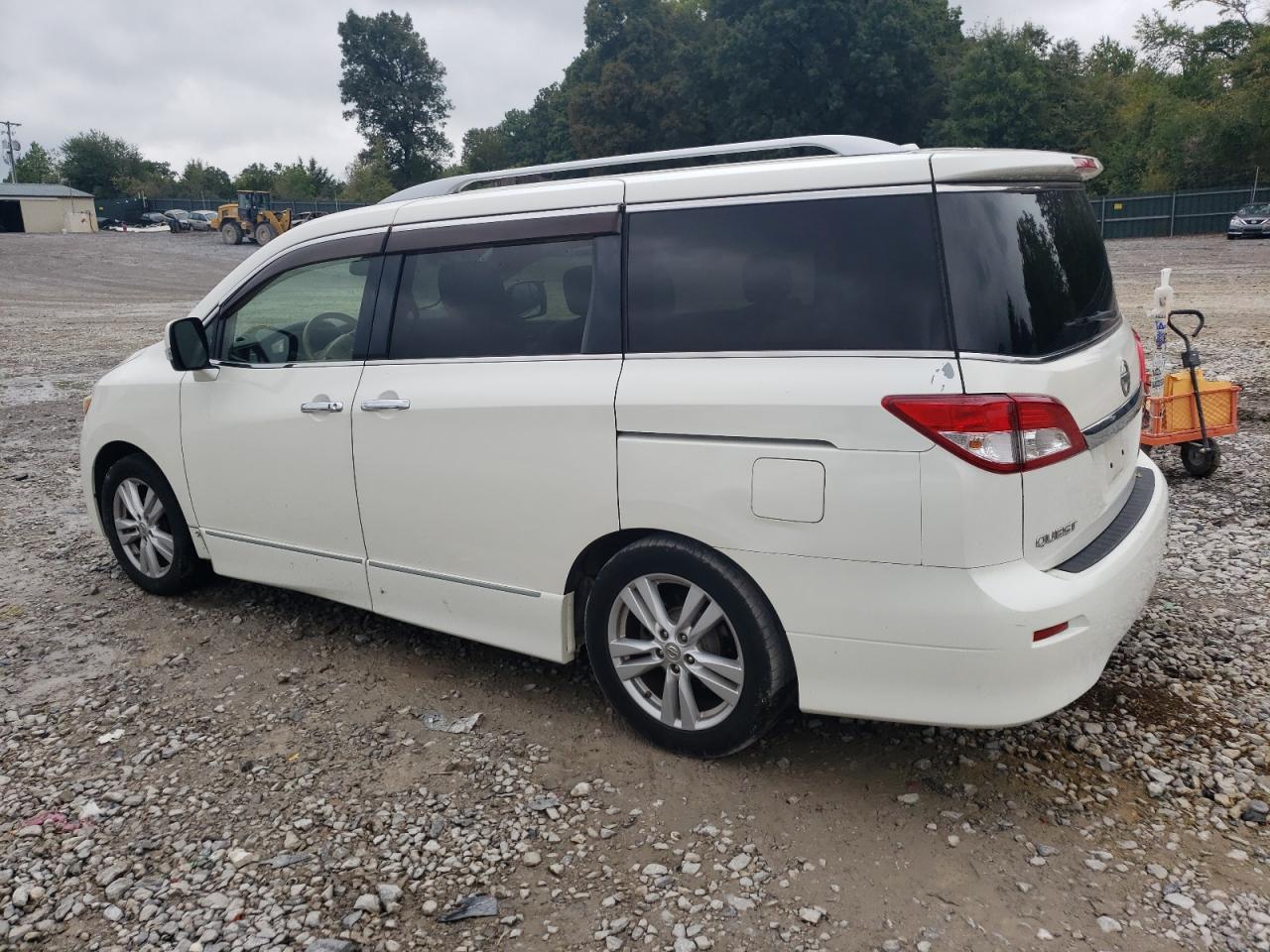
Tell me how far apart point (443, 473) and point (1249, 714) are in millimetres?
3067

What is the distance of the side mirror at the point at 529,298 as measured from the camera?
3.66 meters

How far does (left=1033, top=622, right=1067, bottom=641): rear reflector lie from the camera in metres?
2.83

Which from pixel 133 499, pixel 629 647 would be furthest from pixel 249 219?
pixel 629 647

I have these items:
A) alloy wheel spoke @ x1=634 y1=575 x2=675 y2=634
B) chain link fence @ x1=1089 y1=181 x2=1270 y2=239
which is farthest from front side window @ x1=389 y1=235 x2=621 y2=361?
chain link fence @ x1=1089 y1=181 x2=1270 y2=239

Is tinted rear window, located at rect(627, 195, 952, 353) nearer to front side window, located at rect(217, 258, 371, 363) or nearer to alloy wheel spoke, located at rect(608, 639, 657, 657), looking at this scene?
alloy wheel spoke, located at rect(608, 639, 657, 657)

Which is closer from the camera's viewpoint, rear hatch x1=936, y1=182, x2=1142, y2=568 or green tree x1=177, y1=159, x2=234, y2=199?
rear hatch x1=936, y1=182, x2=1142, y2=568

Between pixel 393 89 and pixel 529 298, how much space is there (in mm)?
95435

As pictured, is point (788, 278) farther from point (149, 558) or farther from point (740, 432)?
point (149, 558)

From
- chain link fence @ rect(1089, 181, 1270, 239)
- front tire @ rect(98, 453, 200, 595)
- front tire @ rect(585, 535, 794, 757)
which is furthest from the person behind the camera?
chain link fence @ rect(1089, 181, 1270, 239)

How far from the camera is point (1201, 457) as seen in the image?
6.52 metres

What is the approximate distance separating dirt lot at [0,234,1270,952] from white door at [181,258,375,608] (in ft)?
1.42

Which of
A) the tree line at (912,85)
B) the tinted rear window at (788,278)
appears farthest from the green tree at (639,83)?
the tinted rear window at (788,278)

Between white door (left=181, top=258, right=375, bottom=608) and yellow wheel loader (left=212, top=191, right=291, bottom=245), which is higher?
yellow wheel loader (left=212, top=191, right=291, bottom=245)

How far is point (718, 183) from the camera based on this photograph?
328 cm
